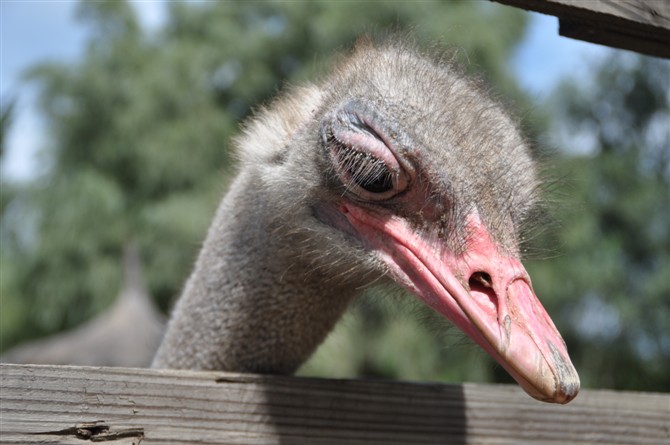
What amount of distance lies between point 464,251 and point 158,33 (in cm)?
1631

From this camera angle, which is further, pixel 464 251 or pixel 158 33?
pixel 158 33

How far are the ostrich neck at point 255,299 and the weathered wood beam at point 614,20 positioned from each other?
0.68 meters

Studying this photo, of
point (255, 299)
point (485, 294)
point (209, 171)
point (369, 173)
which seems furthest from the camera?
point (209, 171)

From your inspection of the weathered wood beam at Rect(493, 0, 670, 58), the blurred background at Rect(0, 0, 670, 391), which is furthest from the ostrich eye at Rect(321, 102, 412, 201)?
the blurred background at Rect(0, 0, 670, 391)

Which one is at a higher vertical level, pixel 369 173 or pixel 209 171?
pixel 369 173

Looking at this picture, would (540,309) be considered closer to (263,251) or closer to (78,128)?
(263,251)

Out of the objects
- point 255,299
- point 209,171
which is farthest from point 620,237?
point 255,299

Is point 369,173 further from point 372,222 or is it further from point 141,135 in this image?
point 141,135

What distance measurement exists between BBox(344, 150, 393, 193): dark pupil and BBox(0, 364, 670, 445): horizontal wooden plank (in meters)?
0.36

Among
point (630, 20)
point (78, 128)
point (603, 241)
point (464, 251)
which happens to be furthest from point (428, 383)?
point (78, 128)

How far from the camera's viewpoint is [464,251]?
4.58 ft

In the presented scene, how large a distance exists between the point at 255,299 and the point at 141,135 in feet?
45.1

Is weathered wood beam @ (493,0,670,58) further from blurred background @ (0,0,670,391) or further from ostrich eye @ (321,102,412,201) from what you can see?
blurred background @ (0,0,670,391)

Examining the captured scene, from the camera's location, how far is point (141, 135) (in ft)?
49.4
